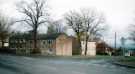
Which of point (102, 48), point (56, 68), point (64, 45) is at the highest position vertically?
point (64, 45)

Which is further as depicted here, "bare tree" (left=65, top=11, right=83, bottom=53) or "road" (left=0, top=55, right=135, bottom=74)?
"bare tree" (left=65, top=11, right=83, bottom=53)

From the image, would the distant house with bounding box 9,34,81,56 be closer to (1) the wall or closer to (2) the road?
(1) the wall

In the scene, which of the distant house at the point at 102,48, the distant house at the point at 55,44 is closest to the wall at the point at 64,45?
the distant house at the point at 55,44

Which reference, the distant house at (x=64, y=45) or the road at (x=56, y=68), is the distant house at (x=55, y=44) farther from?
the road at (x=56, y=68)

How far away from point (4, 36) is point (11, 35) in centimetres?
1095

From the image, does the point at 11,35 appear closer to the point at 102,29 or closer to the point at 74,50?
the point at 74,50

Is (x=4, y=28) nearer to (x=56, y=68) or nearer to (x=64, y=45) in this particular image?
(x=64, y=45)

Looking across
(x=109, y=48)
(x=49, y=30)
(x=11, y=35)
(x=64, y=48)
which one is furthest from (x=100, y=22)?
(x=11, y=35)

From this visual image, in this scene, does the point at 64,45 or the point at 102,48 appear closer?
the point at 64,45

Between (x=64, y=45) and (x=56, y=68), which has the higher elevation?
(x=64, y=45)

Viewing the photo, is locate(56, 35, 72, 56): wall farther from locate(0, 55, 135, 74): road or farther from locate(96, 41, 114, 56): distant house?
locate(0, 55, 135, 74): road

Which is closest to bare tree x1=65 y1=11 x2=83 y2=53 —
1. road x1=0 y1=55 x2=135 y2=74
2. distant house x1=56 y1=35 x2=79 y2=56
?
distant house x1=56 y1=35 x2=79 y2=56

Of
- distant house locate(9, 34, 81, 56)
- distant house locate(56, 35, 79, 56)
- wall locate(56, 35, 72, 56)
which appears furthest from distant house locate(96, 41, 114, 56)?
wall locate(56, 35, 72, 56)

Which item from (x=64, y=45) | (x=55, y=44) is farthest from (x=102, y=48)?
(x=55, y=44)
